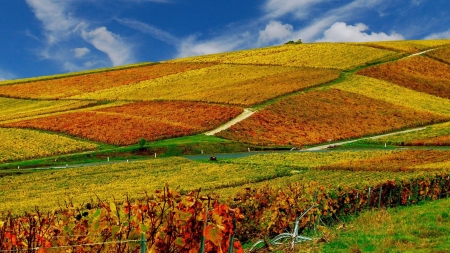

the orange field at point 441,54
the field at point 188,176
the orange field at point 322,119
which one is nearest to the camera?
the field at point 188,176

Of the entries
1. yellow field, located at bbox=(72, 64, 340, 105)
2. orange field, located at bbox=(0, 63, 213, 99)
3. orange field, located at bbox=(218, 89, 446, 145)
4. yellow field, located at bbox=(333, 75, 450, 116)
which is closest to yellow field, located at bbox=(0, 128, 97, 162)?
orange field, located at bbox=(218, 89, 446, 145)

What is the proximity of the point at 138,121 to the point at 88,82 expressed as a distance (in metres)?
48.6

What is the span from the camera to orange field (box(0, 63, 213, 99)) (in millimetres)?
104681

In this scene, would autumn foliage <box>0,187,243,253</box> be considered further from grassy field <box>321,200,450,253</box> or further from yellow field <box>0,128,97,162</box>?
yellow field <box>0,128,97,162</box>

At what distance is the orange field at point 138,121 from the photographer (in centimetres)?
6334

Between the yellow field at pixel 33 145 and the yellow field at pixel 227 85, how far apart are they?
26511 millimetres

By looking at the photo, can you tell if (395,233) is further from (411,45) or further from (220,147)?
(411,45)

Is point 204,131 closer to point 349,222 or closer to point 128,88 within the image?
point 128,88

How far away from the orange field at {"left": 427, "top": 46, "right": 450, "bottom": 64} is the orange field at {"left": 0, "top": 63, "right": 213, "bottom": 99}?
5549 centimetres

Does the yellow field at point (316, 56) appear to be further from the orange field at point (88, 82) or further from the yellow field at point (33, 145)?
the yellow field at point (33, 145)

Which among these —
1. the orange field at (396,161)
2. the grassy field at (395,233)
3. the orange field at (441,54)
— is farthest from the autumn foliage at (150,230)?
the orange field at (441,54)

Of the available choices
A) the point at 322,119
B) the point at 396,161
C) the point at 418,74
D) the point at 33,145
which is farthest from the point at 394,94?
the point at 33,145

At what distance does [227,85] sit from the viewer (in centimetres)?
9244

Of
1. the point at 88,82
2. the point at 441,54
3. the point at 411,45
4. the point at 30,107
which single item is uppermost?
the point at 411,45
